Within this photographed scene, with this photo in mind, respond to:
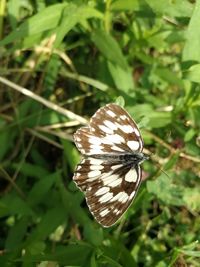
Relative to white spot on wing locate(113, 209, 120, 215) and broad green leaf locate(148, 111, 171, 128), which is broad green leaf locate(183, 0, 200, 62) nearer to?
broad green leaf locate(148, 111, 171, 128)

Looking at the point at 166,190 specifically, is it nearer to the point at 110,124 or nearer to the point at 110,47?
the point at 110,124

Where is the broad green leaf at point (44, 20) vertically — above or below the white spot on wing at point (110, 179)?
above

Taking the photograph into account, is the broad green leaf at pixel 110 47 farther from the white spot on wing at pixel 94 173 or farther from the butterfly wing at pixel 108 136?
the white spot on wing at pixel 94 173

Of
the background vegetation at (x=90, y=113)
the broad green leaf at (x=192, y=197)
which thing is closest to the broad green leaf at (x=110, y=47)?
the background vegetation at (x=90, y=113)

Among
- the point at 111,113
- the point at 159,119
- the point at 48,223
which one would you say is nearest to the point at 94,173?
the point at 111,113

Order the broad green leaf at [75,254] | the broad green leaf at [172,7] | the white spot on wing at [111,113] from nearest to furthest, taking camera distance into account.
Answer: the white spot on wing at [111,113] < the broad green leaf at [75,254] < the broad green leaf at [172,7]

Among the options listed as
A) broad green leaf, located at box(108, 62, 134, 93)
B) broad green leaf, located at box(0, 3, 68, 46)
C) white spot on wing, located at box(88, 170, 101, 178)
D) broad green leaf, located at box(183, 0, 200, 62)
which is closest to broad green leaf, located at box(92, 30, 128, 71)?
broad green leaf, located at box(108, 62, 134, 93)
